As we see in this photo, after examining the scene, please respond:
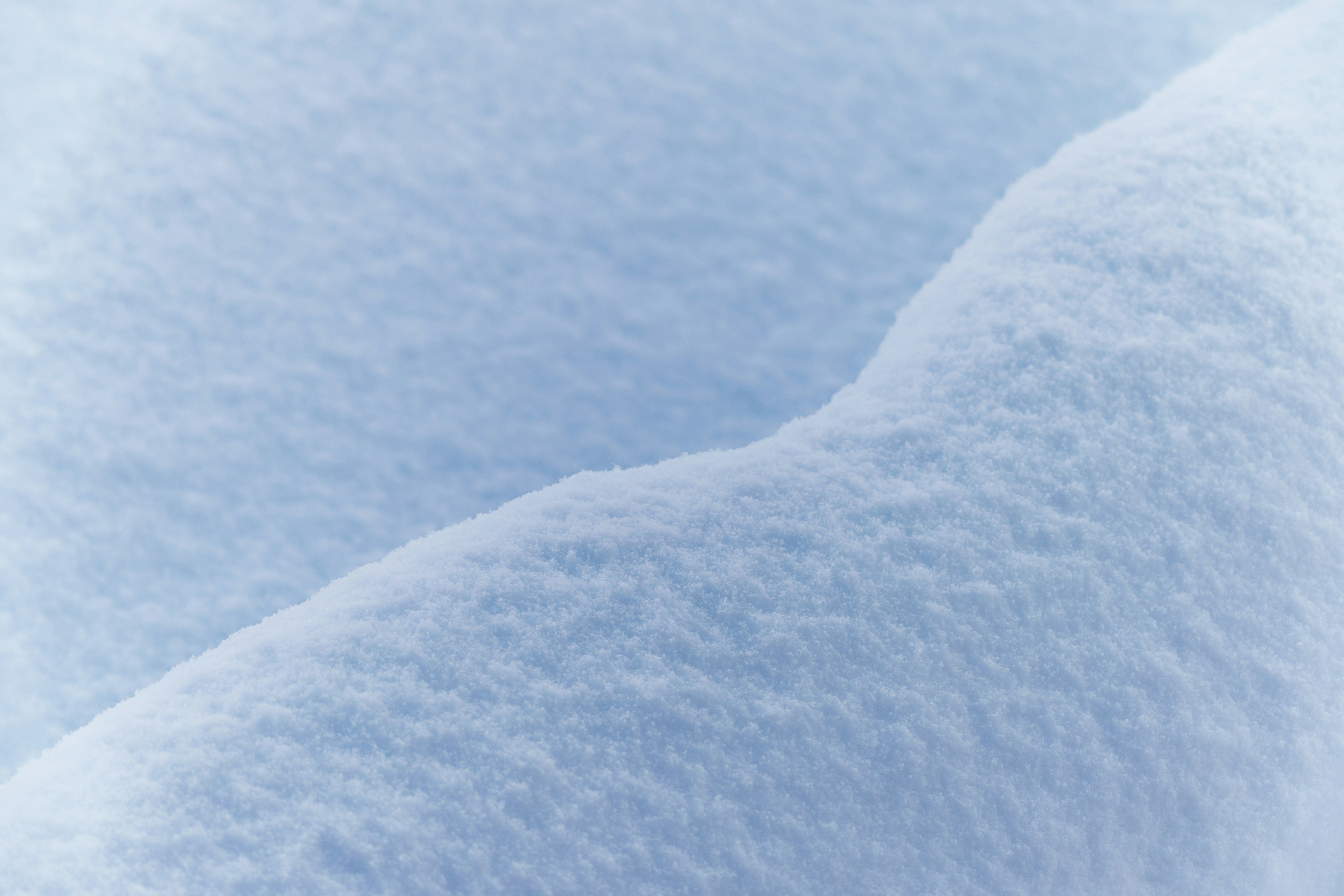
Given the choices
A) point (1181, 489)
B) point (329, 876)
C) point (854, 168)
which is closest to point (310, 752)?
point (329, 876)

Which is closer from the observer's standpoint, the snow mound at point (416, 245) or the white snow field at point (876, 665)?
the white snow field at point (876, 665)

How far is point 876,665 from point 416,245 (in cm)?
79

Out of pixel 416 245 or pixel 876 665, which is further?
pixel 416 245

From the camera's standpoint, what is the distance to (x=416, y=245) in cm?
109

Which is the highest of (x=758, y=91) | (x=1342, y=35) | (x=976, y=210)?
(x=758, y=91)

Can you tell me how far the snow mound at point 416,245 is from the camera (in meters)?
0.94

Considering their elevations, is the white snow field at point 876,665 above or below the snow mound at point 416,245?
below

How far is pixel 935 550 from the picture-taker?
0.59 m

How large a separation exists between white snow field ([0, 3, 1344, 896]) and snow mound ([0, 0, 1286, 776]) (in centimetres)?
36

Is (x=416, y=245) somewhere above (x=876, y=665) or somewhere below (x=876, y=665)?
above

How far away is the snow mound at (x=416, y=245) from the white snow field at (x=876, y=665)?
0.36m

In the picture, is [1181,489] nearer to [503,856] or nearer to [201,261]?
[503,856]

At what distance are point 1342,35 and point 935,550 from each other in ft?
2.25

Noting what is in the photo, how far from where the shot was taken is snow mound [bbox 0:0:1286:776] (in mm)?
944
